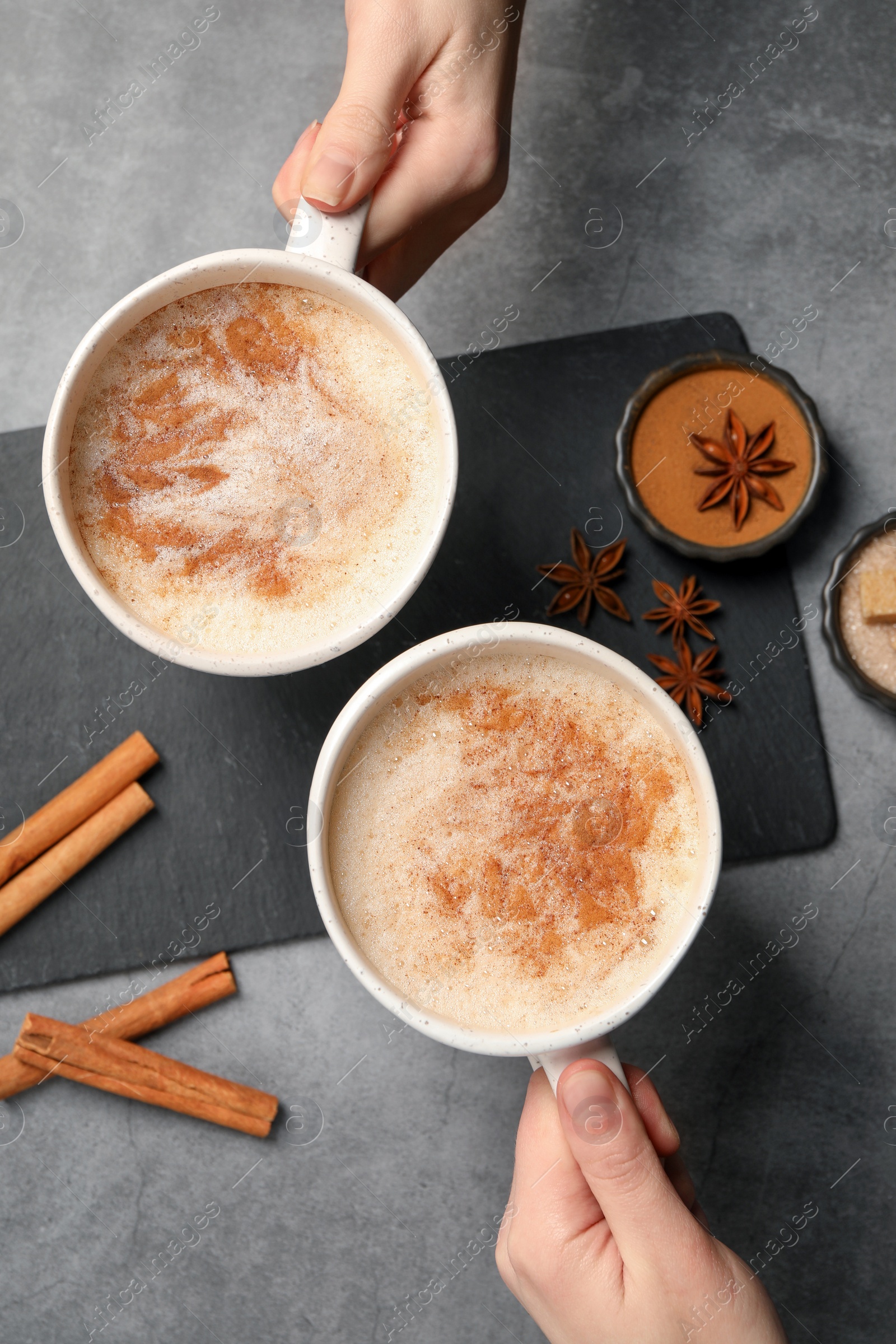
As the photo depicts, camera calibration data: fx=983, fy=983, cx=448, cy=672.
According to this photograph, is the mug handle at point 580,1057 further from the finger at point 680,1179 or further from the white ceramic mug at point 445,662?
the finger at point 680,1179

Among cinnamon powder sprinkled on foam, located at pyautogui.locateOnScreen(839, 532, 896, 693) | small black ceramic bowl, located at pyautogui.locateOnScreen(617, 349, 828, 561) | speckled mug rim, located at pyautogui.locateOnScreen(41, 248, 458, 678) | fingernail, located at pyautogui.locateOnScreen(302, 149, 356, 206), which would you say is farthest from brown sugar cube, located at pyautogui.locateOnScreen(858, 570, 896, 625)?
fingernail, located at pyautogui.locateOnScreen(302, 149, 356, 206)

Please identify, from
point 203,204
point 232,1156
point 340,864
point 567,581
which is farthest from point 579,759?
point 203,204

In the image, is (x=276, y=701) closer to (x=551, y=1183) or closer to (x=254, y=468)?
(x=254, y=468)

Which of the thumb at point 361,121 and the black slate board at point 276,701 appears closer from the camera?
the thumb at point 361,121

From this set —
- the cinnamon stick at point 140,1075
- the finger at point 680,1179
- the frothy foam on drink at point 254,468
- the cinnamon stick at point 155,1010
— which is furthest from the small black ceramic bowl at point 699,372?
the cinnamon stick at point 140,1075

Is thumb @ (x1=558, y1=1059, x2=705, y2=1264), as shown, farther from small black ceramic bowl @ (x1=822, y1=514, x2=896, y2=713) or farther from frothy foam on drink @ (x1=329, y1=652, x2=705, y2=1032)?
small black ceramic bowl @ (x1=822, y1=514, x2=896, y2=713)

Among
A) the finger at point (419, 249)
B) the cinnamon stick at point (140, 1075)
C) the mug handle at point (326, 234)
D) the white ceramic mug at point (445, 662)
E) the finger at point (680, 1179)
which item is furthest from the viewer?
the cinnamon stick at point (140, 1075)

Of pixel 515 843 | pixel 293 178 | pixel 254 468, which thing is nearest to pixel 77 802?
pixel 254 468
